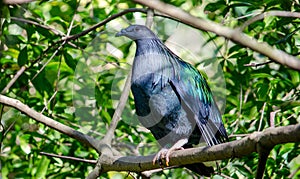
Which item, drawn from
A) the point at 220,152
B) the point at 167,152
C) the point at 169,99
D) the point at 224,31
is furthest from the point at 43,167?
the point at 224,31

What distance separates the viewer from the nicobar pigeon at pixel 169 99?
175 inches

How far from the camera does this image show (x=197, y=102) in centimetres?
465

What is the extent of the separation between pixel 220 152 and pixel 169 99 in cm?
138

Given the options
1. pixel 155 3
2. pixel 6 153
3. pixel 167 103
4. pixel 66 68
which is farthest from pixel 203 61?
pixel 155 3

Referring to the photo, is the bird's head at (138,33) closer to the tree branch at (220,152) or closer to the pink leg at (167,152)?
the pink leg at (167,152)

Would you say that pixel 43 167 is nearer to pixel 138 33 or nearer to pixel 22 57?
pixel 22 57

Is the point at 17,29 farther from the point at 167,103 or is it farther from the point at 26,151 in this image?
the point at 167,103

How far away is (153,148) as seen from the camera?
229 inches

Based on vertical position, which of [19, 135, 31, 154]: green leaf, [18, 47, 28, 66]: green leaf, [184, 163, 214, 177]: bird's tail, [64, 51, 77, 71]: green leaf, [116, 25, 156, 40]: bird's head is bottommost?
[19, 135, 31, 154]: green leaf

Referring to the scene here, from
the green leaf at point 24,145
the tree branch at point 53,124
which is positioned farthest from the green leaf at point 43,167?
the tree branch at point 53,124

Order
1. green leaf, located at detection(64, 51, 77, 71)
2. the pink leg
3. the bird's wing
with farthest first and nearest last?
green leaf, located at detection(64, 51, 77, 71) < the bird's wing < the pink leg

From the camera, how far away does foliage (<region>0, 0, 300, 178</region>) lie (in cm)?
523

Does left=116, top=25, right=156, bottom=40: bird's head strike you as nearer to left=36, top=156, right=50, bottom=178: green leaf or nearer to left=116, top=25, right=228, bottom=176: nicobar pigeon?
left=116, top=25, right=228, bottom=176: nicobar pigeon

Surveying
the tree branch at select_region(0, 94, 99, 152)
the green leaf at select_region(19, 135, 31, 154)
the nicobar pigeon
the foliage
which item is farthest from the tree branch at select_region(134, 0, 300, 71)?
the green leaf at select_region(19, 135, 31, 154)
